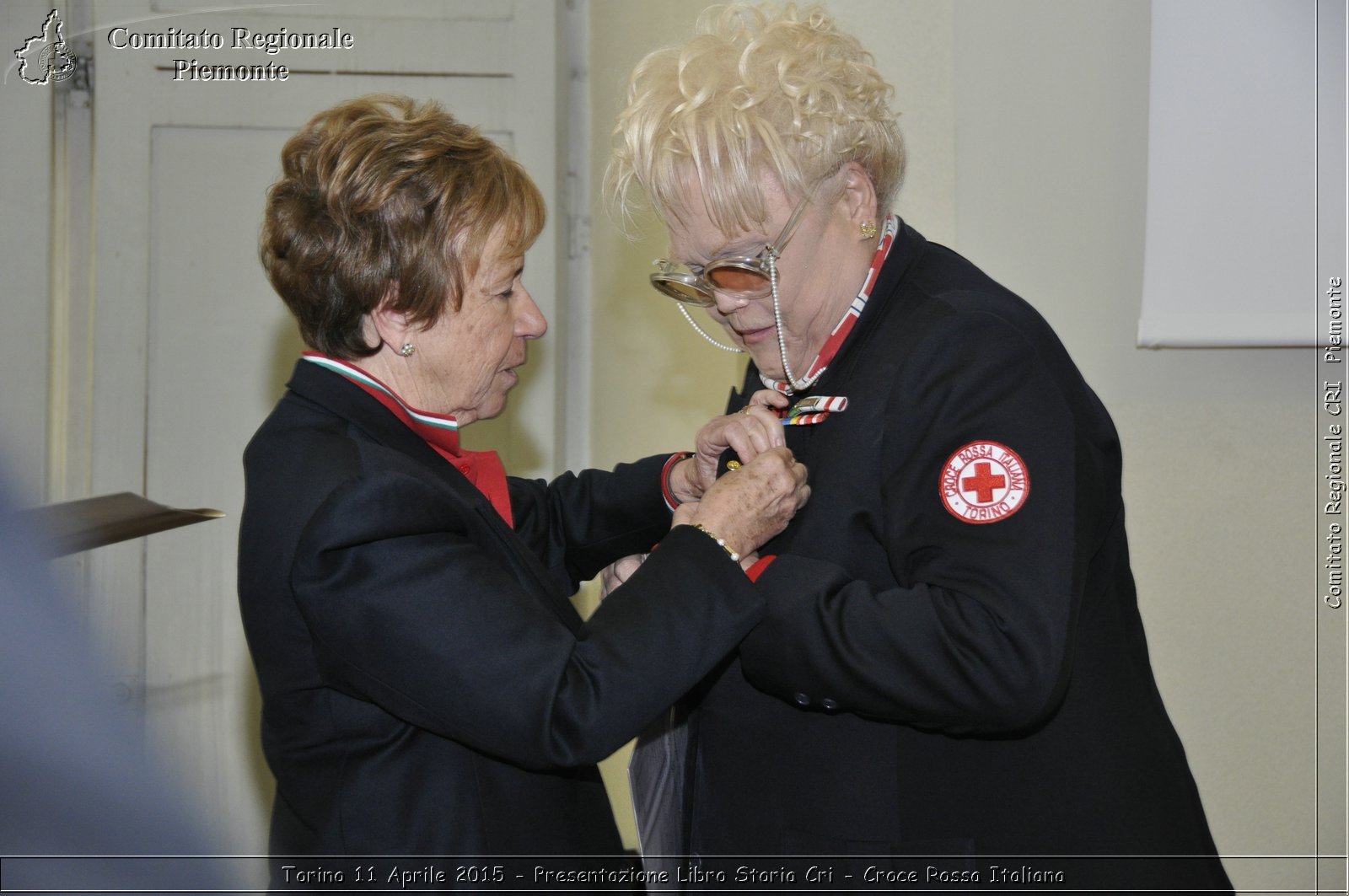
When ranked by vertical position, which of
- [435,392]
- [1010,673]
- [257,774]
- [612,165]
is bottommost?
[257,774]

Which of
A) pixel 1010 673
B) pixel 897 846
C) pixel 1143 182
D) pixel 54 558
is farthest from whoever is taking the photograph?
pixel 1143 182

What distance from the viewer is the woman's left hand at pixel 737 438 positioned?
1.62 meters

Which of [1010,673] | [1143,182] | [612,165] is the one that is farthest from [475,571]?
[1143,182]

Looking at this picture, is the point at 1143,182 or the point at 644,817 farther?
the point at 1143,182

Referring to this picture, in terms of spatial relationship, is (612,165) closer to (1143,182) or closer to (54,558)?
(54,558)

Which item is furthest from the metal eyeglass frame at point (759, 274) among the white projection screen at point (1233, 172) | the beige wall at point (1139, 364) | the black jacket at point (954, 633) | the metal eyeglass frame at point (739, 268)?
the white projection screen at point (1233, 172)

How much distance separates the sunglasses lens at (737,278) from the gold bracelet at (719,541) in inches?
14.9

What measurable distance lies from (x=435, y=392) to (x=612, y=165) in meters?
0.49

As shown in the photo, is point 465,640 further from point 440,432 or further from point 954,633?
point 954,633

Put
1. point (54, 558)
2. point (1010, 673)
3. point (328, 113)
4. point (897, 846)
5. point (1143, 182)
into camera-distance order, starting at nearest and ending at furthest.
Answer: point (54, 558), point (1010, 673), point (897, 846), point (328, 113), point (1143, 182)

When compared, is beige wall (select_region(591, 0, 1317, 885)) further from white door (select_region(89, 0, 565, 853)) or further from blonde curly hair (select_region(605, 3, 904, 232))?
white door (select_region(89, 0, 565, 853))

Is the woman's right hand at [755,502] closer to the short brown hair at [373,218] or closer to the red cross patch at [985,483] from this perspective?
the red cross patch at [985,483]

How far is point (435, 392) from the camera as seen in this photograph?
1.65 metres

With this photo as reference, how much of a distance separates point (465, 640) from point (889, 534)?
0.55 meters
